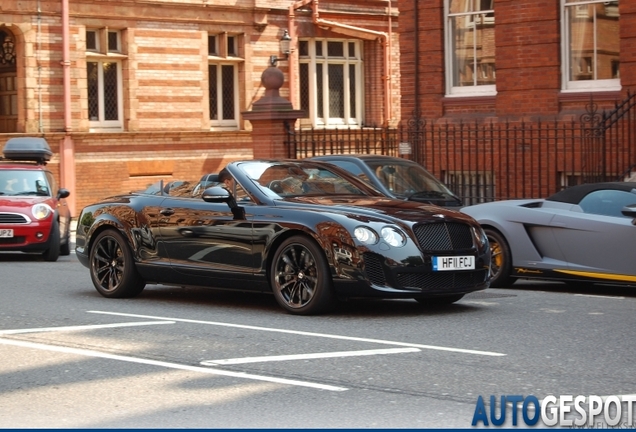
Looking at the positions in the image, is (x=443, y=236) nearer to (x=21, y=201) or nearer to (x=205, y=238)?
(x=205, y=238)

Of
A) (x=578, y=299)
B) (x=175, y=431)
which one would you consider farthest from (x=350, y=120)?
(x=175, y=431)

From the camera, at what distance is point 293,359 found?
8.68 m

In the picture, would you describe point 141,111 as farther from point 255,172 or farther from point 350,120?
point 255,172

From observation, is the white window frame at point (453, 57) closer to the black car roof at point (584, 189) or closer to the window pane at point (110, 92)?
the black car roof at point (584, 189)

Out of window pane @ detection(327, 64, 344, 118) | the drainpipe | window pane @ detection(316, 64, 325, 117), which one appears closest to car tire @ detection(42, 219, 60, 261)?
the drainpipe

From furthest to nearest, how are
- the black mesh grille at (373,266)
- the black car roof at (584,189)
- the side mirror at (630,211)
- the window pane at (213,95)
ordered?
the window pane at (213,95) → the black car roof at (584,189) → the side mirror at (630,211) → the black mesh grille at (373,266)

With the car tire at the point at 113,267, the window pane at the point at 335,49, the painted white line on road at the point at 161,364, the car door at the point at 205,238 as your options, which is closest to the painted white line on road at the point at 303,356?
the painted white line on road at the point at 161,364

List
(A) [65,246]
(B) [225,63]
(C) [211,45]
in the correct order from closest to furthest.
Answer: (A) [65,246], (C) [211,45], (B) [225,63]

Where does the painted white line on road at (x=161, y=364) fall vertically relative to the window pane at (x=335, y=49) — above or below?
below

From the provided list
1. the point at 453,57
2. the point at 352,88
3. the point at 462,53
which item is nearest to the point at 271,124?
the point at 453,57

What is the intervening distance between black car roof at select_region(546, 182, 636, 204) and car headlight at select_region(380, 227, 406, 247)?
340 cm

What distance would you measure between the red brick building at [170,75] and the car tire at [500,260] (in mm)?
14916

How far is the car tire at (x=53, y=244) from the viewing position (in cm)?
1889

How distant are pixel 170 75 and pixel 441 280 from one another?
862 inches
